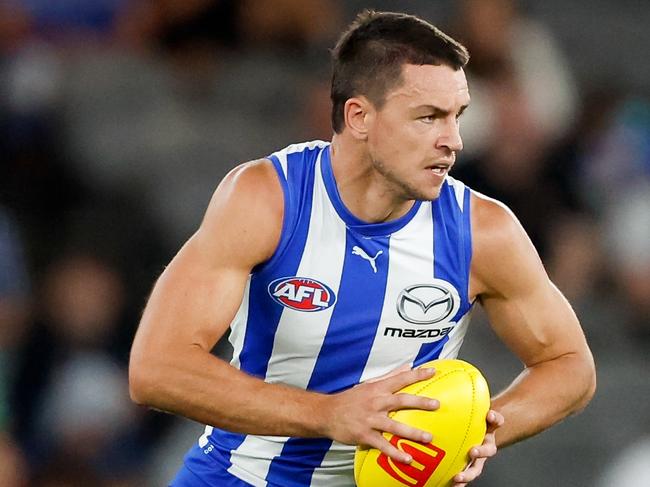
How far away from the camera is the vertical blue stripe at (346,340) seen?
4699 mm

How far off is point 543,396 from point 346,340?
0.71 metres

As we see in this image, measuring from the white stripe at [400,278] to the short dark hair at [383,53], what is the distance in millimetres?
448

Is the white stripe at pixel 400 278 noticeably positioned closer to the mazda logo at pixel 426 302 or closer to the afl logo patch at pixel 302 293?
the mazda logo at pixel 426 302

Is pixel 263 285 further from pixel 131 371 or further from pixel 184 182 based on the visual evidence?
pixel 184 182

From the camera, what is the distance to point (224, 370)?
14.1ft

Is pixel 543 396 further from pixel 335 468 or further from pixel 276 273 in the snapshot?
pixel 276 273

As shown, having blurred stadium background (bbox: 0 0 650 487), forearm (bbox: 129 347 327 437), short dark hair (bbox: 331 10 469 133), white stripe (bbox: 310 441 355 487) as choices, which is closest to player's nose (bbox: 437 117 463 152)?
short dark hair (bbox: 331 10 469 133)

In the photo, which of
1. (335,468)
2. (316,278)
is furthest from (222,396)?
(335,468)

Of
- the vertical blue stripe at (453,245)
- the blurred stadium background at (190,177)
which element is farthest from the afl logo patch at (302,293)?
the blurred stadium background at (190,177)

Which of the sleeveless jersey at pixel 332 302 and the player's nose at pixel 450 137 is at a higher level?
the player's nose at pixel 450 137

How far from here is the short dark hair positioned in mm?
4574

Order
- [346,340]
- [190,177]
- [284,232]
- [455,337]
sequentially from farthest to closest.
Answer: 1. [190,177]
2. [455,337]
3. [346,340]
4. [284,232]

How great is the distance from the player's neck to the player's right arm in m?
0.35

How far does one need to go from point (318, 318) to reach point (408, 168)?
1.99 ft
